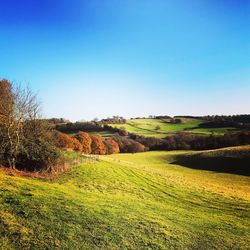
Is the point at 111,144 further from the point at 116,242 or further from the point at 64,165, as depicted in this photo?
the point at 116,242

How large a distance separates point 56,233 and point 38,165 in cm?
2310

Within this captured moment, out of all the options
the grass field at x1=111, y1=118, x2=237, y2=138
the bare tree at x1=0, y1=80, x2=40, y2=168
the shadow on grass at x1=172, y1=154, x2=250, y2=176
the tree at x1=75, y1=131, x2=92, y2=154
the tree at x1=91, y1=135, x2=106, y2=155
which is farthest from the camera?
the grass field at x1=111, y1=118, x2=237, y2=138

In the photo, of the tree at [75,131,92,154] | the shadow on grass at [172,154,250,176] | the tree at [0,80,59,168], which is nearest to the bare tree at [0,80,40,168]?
the tree at [0,80,59,168]

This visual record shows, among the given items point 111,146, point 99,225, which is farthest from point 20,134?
point 111,146

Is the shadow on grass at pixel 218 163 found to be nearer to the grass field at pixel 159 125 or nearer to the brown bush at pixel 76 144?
the brown bush at pixel 76 144

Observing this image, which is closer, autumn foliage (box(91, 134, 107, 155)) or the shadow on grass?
the shadow on grass

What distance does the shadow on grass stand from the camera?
62906 millimetres

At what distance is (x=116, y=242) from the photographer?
11.6 metres

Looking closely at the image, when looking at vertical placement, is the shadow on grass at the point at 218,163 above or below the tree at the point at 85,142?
below

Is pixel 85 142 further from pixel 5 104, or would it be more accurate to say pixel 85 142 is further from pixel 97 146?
pixel 5 104

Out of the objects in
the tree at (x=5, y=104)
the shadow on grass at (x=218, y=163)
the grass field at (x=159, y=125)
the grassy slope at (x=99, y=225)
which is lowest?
the shadow on grass at (x=218, y=163)

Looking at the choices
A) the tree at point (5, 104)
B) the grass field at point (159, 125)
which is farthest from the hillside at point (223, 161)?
the tree at point (5, 104)

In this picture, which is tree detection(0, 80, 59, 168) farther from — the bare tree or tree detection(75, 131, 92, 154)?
tree detection(75, 131, 92, 154)

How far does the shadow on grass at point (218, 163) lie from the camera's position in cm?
6291
